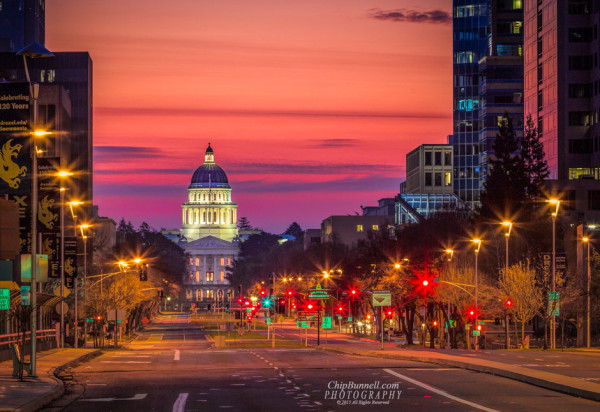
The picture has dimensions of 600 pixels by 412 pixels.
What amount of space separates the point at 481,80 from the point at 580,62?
58.9m

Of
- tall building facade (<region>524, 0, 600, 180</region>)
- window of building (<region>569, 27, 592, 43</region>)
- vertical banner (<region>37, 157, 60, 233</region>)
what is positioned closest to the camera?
vertical banner (<region>37, 157, 60, 233</region>)

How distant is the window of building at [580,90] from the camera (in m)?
124

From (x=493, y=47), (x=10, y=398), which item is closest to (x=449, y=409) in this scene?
(x=10, y=398)

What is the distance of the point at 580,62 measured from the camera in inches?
4879

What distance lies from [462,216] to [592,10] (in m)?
27.9

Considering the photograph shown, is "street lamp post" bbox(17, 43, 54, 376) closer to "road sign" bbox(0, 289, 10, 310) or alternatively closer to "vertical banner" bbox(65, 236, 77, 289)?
"road sign" bbox(0, 289, 10, 310)

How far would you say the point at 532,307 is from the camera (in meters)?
67.9

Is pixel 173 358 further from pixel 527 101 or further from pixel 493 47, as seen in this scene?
pixel 493 47

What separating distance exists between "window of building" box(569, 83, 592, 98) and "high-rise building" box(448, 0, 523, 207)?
46.8 m

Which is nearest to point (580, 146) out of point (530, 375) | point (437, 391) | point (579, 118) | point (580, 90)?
point (579, 118)

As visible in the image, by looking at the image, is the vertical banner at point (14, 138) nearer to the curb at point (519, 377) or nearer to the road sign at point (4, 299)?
the road sign at point (4, 299)

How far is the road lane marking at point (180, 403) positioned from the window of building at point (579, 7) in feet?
341

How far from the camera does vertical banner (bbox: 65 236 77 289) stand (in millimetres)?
63928

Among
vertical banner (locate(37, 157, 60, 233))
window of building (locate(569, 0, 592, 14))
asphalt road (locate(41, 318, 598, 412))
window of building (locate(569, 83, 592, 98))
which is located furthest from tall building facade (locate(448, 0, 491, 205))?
asphalt road (locate(41, 318, 598, 412))
